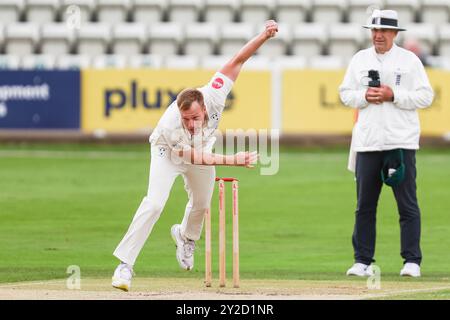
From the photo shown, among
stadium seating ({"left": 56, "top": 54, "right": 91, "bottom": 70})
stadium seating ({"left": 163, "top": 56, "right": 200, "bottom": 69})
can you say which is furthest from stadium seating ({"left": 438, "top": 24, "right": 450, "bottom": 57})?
stadium seating ({"left": 56, "top": 54, "right": 91, "bottom": 70})

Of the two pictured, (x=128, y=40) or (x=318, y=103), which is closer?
(x=318, y=103)

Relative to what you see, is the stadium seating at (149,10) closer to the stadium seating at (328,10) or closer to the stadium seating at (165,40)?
the stadium seating at (165,40)

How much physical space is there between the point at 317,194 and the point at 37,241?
598 cm

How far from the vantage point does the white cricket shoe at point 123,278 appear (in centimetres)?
1102

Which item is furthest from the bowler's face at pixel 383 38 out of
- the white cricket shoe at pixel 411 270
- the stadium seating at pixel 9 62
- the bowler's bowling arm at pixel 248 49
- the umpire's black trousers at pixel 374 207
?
the stadium seating at pixel 9 62

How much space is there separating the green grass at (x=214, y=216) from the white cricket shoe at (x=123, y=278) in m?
1.60

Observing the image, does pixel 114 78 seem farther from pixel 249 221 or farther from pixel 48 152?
pixel 249 221

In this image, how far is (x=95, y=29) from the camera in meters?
29.4

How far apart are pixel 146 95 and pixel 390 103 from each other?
574 inches

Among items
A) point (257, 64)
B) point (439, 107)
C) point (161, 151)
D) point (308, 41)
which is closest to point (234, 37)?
point (308, 41)

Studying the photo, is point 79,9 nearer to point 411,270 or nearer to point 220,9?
point 220,9

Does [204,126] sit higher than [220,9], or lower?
lower

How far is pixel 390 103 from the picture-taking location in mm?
12680

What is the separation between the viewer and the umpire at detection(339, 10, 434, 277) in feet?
41.4
